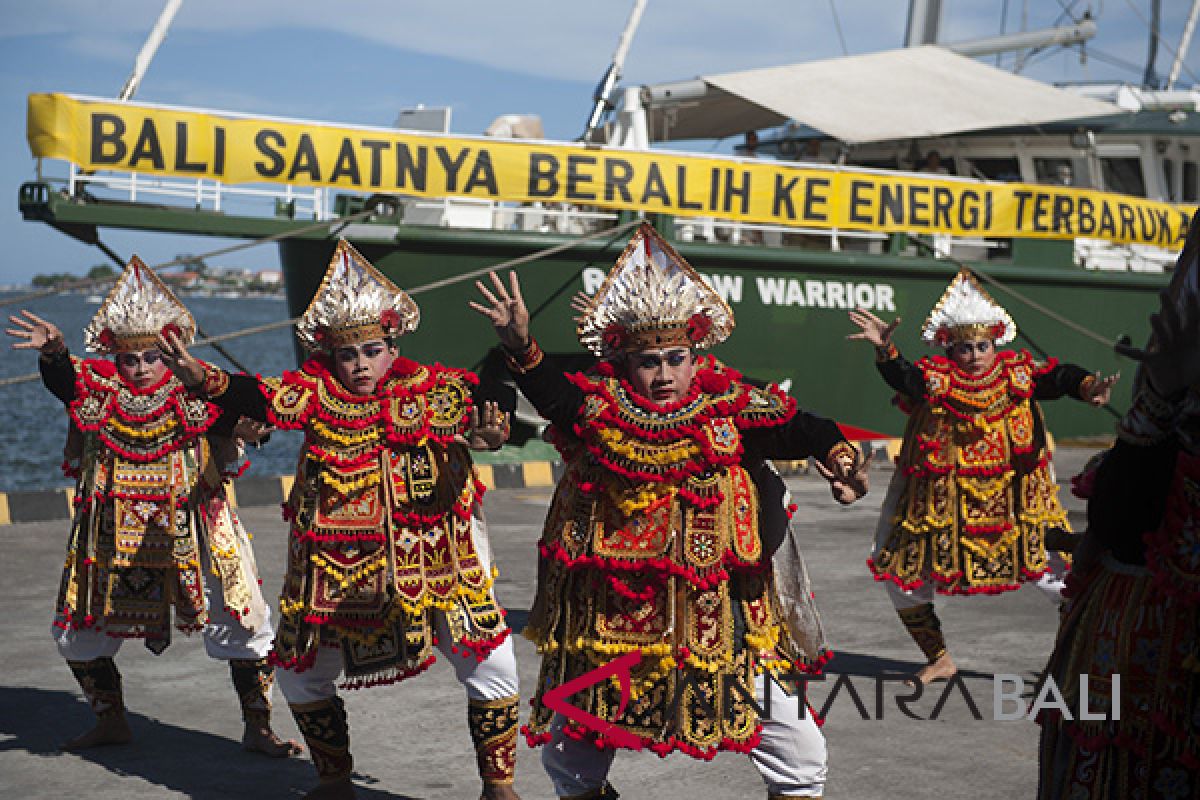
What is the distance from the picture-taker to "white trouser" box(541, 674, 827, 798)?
171 inches

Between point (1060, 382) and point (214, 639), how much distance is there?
4485 millimetres

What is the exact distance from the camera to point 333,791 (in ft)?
17.0

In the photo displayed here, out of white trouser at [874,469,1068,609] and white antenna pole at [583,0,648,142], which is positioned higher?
white antenna pole at [583,0,648,142]

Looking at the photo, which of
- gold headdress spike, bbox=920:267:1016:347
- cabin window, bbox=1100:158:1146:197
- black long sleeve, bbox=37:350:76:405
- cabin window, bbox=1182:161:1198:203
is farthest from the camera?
cabin window, bbox=1182:161:1198:203

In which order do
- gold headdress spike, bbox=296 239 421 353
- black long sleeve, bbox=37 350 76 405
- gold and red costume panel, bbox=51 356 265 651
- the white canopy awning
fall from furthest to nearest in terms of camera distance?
the white canopy awning < black long sleeve, bbox=37 350 76 405 < gold and red costume panel, bbox=51 356 265 651 < gold headdress spike, bbox=296 239 421 353

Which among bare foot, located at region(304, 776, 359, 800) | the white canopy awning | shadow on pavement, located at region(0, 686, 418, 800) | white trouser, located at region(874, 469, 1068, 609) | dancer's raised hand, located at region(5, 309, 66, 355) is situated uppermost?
the white canopy awning

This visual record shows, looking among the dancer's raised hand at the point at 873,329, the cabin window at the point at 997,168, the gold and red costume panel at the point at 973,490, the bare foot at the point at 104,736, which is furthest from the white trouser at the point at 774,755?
the cabin window at the point at 997,168

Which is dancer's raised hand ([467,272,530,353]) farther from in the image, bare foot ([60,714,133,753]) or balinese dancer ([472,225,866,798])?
bare foot ([60,714,133,753])

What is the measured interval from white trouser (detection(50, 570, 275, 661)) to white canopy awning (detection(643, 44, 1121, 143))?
1169cm

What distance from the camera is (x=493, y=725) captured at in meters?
5.14

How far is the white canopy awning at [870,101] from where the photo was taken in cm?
1664

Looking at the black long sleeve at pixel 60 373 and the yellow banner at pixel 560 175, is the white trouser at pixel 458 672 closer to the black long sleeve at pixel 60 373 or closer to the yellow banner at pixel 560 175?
the black long sleeve at pixel 60 373

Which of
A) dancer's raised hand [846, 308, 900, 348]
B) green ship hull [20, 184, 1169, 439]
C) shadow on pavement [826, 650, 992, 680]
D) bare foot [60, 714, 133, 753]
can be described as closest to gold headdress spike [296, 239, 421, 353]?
bare foot [60, 714, 133, 753]

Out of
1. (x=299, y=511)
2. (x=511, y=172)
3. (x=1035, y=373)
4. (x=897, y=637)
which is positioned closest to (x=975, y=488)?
(x=1035, y=373)
